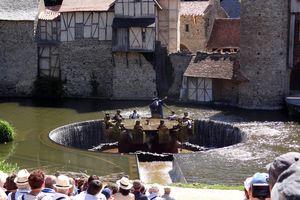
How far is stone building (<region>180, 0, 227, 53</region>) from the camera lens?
4141cm

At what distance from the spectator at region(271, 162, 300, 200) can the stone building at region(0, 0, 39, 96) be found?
113 ft

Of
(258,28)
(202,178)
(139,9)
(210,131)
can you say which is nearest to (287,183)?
(202,178)

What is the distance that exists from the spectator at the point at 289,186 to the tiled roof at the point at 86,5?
32760mm

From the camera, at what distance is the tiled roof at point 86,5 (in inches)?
1404

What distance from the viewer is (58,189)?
24.3 ft

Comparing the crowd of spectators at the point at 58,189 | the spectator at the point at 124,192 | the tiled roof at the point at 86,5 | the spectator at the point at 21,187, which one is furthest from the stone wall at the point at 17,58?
the spectator at the point at 21,187

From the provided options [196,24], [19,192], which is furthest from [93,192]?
[196,24]

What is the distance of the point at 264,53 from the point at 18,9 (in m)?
15.4

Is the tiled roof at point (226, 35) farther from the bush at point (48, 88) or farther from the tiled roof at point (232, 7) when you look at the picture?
the tiled roof at point (232, 7)

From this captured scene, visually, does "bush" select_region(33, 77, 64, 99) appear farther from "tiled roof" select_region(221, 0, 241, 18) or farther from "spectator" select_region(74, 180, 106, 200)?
"spectator" select_region(74, 180, 106, 200)

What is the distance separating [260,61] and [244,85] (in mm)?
1592

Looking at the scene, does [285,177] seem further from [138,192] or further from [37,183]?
[138,192]

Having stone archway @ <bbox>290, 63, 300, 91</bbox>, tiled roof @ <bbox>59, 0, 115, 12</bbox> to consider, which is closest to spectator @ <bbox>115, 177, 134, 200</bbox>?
tiled roof @ <bbox>59, 0, 115, 12</bbox>

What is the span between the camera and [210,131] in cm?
2652
